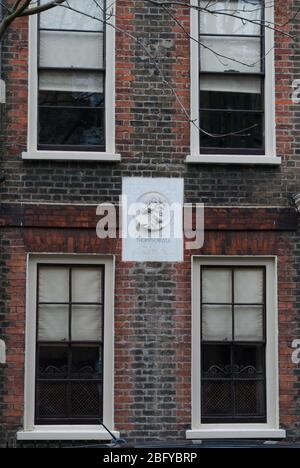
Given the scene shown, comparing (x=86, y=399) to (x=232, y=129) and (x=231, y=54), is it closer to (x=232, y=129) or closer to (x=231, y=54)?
(x=232, y=129)

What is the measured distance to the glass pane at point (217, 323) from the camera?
448 inches

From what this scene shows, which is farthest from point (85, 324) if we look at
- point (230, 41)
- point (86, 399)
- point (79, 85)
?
point (230, 41)

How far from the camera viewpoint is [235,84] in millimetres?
11742

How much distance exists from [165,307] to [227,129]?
2.31 m

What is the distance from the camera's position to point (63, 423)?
434 inches

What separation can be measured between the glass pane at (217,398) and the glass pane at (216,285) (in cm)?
98

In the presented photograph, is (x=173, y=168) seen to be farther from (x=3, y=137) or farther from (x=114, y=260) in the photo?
(x=3, y=137)

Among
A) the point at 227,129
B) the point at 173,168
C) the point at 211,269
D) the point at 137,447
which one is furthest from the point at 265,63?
the point at 137,447

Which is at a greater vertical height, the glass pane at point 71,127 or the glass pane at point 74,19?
the glass pane at point 74,19

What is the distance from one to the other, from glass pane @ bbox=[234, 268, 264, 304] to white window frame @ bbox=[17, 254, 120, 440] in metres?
1.51

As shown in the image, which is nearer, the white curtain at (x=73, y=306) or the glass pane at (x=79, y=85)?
the white curtain at (x=73, y=306)

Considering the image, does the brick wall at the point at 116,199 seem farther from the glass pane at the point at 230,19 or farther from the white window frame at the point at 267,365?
the glass pane at the point at 230,19

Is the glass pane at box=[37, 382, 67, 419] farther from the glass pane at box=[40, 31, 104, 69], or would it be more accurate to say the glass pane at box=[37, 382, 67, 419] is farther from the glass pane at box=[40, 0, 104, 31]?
the glass pane at box=[40, 0, 104, 31]

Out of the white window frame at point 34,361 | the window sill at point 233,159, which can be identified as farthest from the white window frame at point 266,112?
the white window frame at point 34,361
